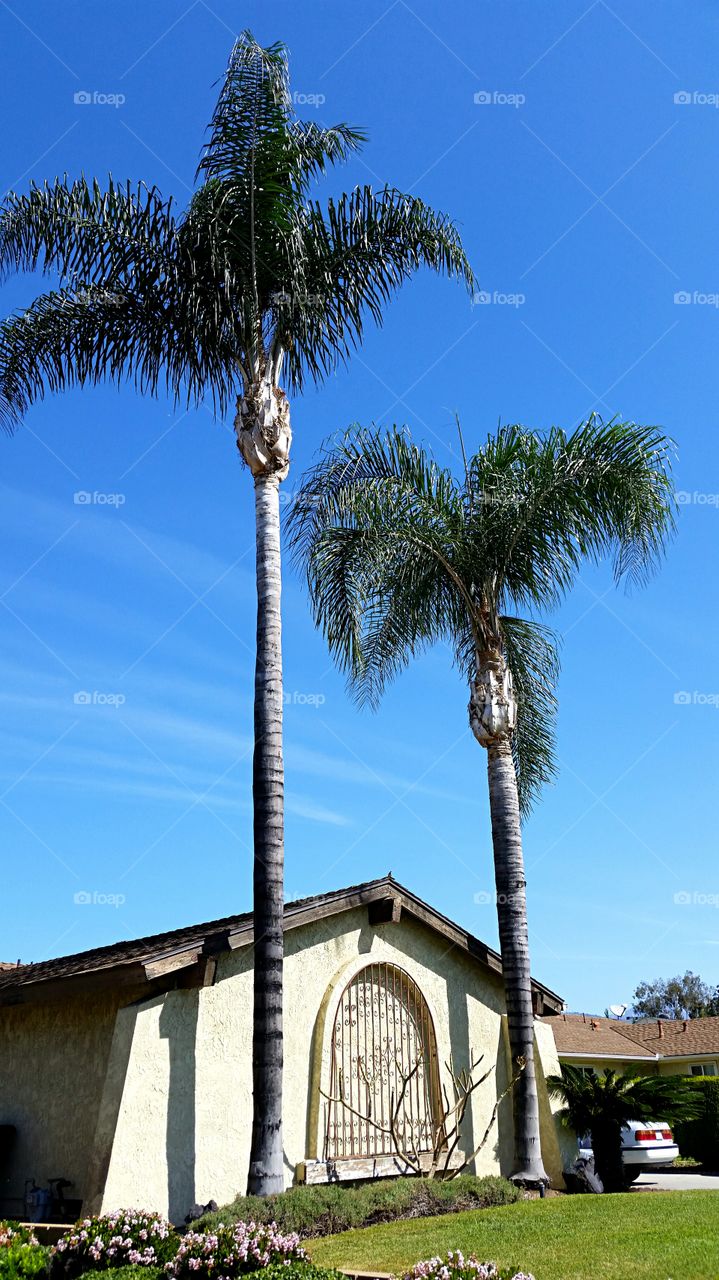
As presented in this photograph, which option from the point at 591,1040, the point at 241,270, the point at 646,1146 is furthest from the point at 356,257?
the point at 591,1040

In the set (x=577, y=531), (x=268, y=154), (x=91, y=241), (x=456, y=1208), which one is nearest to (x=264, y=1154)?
(x=456, y=1208)

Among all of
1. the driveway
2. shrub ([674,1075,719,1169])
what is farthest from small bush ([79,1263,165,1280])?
shrub ([674,1075,719,1169])

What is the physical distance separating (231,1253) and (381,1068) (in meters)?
6.78

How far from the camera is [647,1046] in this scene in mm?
33969

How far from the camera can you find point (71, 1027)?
12336 millimetres

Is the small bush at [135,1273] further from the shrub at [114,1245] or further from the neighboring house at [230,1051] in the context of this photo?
the neighboring house at [230,1051]

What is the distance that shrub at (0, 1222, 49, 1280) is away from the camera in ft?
25.1

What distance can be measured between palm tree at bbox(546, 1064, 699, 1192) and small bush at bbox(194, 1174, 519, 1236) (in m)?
2.79

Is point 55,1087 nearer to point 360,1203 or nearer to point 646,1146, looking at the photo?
point 360,1203

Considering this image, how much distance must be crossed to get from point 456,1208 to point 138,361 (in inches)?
474

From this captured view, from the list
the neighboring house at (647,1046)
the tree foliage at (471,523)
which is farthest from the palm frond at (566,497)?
the neighboring house at (647,1046)

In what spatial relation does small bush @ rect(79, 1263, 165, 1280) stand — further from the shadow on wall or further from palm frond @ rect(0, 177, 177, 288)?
palm frond @ rect(0, 177, 177, 288)

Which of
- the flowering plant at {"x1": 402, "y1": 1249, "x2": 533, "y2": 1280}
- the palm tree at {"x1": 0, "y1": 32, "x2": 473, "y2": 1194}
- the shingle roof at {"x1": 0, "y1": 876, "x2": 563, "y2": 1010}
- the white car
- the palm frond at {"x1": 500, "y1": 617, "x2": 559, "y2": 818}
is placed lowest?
the white car

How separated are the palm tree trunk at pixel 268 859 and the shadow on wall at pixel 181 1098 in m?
0.78
